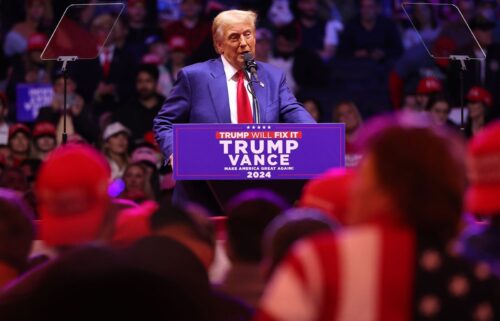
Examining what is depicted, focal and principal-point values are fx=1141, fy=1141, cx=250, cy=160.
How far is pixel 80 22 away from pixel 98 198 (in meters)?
5.29

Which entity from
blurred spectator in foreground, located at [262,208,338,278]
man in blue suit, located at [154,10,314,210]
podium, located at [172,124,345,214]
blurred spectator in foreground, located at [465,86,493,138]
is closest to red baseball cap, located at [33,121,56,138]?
blurred spectator in foreground, located at [465,86,493,138]

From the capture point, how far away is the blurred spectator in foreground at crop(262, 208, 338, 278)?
8.75ft

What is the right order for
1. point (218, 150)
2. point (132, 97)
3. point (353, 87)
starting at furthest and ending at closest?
point (353, 87), point (132, 97), point (218, 150)

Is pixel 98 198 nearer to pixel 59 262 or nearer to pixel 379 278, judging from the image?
pixel 59 262

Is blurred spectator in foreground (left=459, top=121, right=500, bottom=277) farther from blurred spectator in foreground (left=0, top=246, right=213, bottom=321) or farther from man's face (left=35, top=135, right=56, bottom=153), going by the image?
man's face (left=35, top=135, right=56, bottom=153)

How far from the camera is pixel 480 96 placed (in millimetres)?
10266

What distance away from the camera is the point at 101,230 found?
2.57m

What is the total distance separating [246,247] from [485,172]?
669 mm

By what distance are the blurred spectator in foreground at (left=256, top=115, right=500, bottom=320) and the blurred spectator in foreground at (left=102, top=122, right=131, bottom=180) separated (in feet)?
24.0

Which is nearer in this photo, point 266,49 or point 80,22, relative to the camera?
point 80,22

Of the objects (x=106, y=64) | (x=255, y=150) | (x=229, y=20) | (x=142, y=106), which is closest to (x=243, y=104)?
(x=229, y=20)

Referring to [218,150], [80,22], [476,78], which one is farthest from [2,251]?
[476,78]

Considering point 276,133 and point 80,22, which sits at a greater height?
point 80,22

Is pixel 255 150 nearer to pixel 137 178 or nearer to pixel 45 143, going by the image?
pixel 137 178
